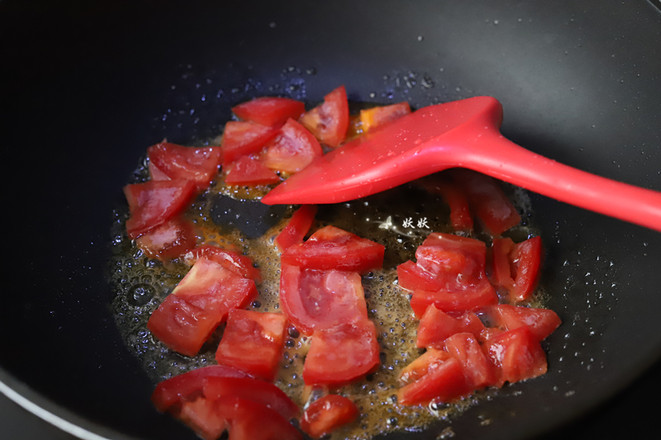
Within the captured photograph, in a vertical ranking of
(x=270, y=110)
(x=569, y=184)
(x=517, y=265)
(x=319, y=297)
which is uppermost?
(x=569, y=184)

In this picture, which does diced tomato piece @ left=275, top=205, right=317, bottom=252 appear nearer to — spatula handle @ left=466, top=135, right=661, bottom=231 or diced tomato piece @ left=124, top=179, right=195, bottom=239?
diced tomato piece @ left=124, top=179, right=195, bottom=239

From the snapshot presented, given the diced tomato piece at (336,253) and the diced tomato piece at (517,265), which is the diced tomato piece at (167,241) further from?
the diced tomato piece at (517,265)

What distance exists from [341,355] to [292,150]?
0.65 meters

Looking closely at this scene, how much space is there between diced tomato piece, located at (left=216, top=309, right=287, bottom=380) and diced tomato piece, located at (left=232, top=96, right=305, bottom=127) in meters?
0.64

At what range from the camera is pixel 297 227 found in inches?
55.2

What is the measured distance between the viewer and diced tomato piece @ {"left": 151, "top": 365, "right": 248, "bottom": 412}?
1084mm

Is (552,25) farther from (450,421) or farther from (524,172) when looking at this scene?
(450,421)

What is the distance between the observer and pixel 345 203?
Answer: 150 centimetres

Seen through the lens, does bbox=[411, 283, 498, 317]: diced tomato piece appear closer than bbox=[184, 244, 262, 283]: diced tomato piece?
Yes

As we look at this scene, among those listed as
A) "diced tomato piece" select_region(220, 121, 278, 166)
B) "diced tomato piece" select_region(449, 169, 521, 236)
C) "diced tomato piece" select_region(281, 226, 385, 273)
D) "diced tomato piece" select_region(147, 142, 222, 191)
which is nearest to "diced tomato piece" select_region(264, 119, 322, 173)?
"diced tomato piece" select_region(220, 121, 278, 166)

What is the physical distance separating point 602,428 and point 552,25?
3.41 feet

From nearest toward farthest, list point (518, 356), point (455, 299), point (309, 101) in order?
point (518, 356), point (455, 299), point (309, 101)

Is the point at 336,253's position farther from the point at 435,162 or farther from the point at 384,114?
the point at 384,114

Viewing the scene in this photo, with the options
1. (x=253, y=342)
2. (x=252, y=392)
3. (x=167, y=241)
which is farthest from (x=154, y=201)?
(x=252, y=392)
